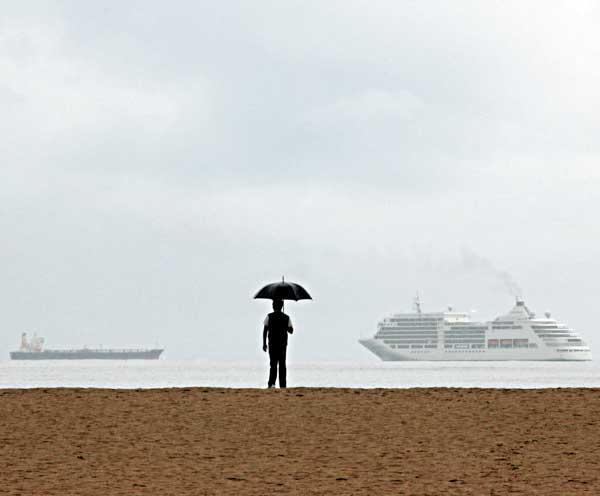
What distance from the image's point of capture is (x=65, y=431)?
1623 centimetres

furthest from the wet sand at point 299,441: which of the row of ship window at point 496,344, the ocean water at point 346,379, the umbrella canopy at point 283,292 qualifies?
the row of ship window at point 496,344

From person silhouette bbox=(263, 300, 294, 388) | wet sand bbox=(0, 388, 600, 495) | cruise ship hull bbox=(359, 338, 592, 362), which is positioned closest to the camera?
wet sand bbox=(0, 388, 600, 495)

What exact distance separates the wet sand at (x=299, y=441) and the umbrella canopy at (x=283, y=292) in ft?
8.30

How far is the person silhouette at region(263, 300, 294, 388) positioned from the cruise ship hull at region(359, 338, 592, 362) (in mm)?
147719

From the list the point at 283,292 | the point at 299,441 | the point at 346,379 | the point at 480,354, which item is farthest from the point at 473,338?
the point at 299,441

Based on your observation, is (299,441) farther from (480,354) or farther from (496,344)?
(496,344)

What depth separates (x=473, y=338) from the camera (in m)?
172

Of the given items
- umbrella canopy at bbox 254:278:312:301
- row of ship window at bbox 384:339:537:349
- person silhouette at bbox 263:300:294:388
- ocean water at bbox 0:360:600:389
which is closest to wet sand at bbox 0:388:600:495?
person silhouette at bbox 263:300:294:388

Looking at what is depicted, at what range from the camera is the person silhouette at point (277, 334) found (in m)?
21.5

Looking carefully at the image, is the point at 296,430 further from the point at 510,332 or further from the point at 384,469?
the point at 510,332

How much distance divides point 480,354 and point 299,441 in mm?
156851

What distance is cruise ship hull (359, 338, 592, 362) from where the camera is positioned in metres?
168

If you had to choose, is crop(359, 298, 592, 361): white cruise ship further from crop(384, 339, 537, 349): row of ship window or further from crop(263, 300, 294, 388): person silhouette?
crop(263, 300, 294, 388): person silhouette

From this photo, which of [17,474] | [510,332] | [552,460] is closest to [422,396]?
[552,460]
